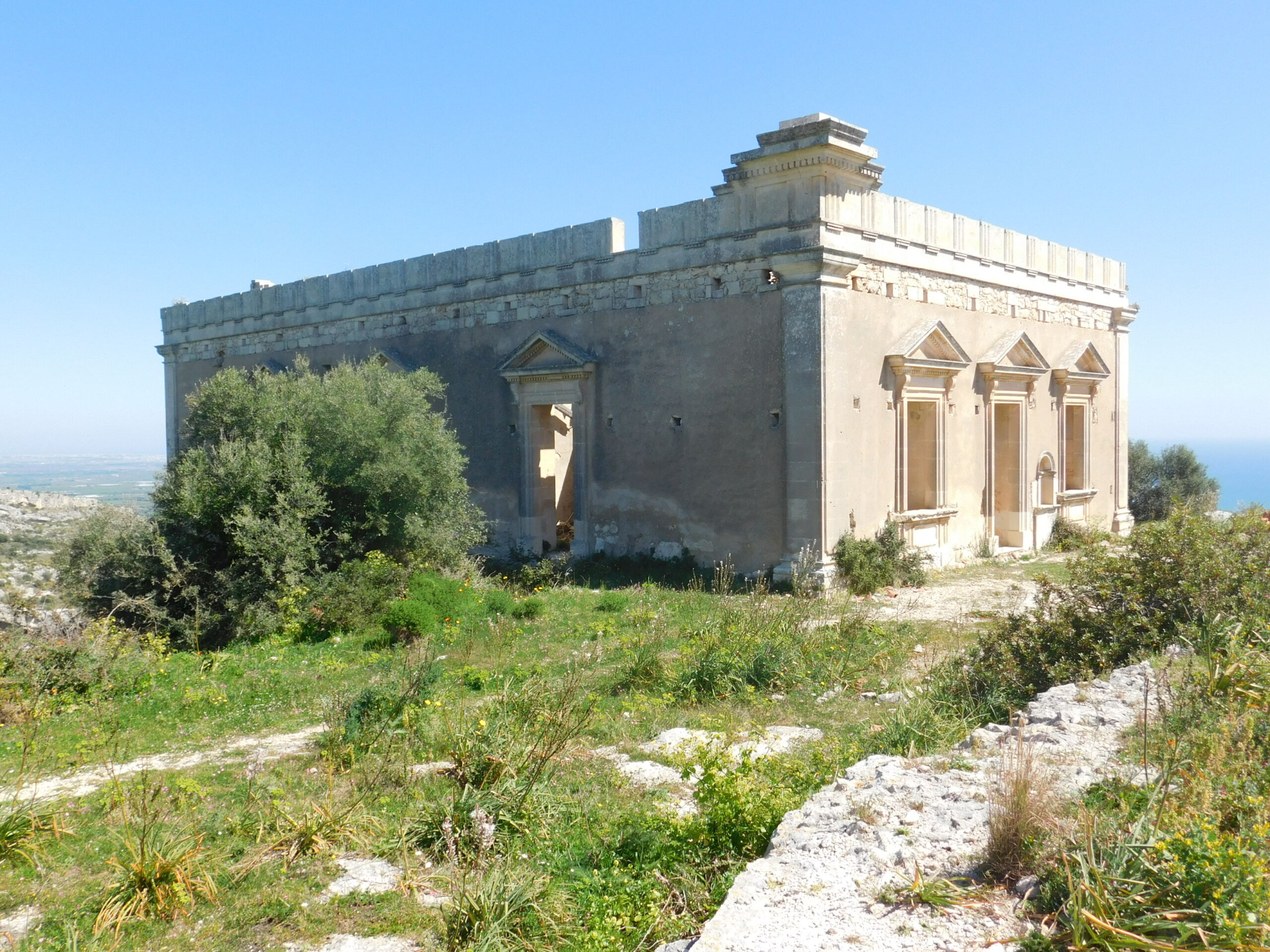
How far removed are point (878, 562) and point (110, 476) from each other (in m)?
82.6

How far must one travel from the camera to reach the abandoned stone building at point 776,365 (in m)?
12.5

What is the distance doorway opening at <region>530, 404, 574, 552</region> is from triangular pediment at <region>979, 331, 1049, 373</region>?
7.36 m

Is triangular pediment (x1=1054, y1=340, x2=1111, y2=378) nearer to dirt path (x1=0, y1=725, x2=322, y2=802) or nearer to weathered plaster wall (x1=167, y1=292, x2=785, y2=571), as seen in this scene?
weathered plaster wall (x1=167, y1=292, x2=785, y2=571)

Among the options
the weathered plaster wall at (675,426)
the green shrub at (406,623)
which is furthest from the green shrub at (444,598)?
the weathered plaster wall at (675,426)

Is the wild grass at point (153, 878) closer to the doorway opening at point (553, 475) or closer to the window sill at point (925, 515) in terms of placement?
the window sill at point (925, 515)

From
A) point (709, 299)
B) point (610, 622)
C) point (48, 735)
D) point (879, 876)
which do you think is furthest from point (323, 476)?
point (879, 876)

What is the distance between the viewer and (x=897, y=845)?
153 inches

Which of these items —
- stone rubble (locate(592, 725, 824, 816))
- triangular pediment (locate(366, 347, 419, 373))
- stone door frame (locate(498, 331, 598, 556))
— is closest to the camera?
stone rubble (locate(592, 725, 824, 816))

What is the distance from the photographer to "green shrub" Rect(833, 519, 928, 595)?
488 inches

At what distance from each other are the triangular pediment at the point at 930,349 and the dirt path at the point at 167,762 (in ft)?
32.9

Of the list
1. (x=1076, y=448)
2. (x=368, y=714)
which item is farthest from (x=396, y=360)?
(x=1076, y=448)

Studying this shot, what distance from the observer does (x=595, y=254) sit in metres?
14.8

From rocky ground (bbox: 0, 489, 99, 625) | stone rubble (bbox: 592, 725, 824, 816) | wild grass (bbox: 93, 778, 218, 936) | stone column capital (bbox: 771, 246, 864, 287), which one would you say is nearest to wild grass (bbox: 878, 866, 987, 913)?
stone rubble (bbox: 592, 725, 824, 816)

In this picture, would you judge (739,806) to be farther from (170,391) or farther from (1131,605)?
(170,391)
